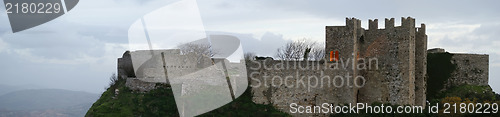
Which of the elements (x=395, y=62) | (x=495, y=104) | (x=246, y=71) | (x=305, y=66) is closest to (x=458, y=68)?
(x=495, y=104)

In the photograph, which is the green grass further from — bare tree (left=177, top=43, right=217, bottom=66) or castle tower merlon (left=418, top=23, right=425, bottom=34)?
bare tree (left=177, top=43, right=217, bottom=66)

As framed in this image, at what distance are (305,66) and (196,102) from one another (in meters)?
7.48

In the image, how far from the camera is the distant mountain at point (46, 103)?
74.7 m

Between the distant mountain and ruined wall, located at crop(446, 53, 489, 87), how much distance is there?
145 ft

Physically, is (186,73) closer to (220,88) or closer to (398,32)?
(220,88)

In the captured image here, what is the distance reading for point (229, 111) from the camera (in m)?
30.3

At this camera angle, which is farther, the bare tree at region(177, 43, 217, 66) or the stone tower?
the bare tree at region(177, 43, 217, 66)

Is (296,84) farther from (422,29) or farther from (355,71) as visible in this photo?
(422,29)

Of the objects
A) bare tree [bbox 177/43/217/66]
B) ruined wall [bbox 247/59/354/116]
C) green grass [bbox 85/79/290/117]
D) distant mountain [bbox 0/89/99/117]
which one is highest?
bare tree [bbox 177/43/217/66]

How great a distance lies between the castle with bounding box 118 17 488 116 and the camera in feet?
97.4

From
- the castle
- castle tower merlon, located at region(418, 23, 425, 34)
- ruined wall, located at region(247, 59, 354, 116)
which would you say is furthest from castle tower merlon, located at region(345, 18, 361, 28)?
castle tower merlon, located at region(418, 23, 425, 34)

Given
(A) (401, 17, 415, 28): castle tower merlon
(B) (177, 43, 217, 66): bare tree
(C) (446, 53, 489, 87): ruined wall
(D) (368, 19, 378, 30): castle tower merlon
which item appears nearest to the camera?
(A) (401, 17, 415, 28): castle tower merlon

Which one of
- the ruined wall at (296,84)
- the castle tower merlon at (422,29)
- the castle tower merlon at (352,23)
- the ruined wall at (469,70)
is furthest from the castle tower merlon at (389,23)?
the ruined wall at (469,70)

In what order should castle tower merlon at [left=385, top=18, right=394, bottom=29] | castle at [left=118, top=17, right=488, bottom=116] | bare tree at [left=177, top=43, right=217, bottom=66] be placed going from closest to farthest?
castle at [left=118, top=17, right=488, bottom=116] < castle tower merlon at [left=385, top=18, right=394, bottom=29] < bare tree at [left=177, top=43, right=217, bottom=66]
